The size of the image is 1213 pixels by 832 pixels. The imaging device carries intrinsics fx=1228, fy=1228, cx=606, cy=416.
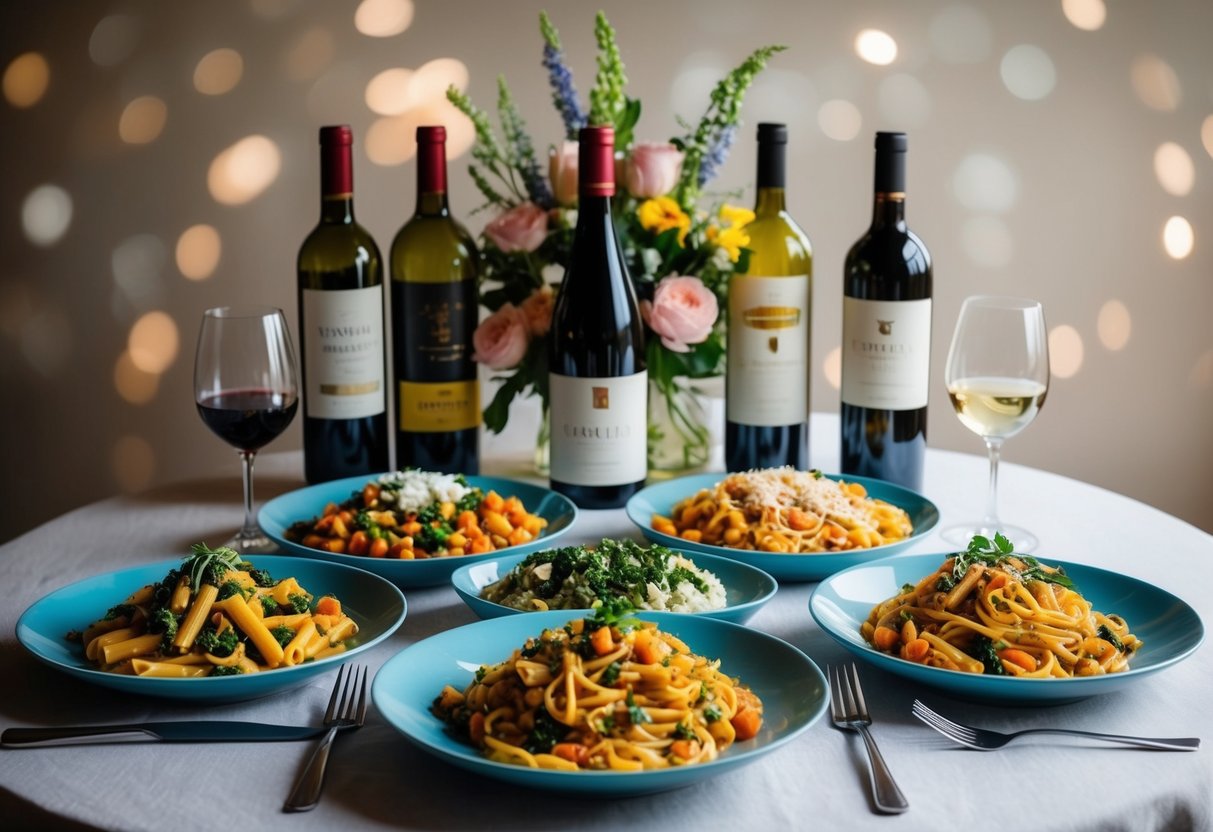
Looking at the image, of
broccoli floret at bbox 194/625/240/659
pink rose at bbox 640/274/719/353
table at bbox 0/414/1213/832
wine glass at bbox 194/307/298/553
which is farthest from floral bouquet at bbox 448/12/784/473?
broccoli floret at bbox 194/625/240/659

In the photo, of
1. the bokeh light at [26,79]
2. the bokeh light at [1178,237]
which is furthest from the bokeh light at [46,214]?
the bokeh light at [1178,237]

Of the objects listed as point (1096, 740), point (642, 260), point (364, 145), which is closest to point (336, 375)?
point (642, 260)

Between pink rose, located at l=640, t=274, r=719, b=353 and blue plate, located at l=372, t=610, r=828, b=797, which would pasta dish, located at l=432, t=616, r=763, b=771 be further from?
pink rose, located at l=640, t=274, r=719, b=353

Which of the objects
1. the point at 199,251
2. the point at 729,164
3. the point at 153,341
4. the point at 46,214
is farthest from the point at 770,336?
the point at 46,214

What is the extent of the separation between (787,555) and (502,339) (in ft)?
2.21

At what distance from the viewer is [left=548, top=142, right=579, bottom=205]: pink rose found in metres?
1.99

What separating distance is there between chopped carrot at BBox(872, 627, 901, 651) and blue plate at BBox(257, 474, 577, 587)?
486mm

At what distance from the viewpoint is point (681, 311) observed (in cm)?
196

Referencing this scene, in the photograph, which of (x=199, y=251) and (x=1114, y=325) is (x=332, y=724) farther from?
(x=1114, y=325)

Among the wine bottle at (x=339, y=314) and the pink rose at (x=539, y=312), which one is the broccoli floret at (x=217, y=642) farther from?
the pink rose at (x=539, y=312)

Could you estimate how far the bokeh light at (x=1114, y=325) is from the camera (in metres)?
3.59

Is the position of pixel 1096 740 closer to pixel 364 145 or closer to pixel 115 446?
pixel 364 145

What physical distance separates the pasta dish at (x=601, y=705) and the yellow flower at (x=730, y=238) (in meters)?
0.98

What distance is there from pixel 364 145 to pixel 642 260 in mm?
1675
